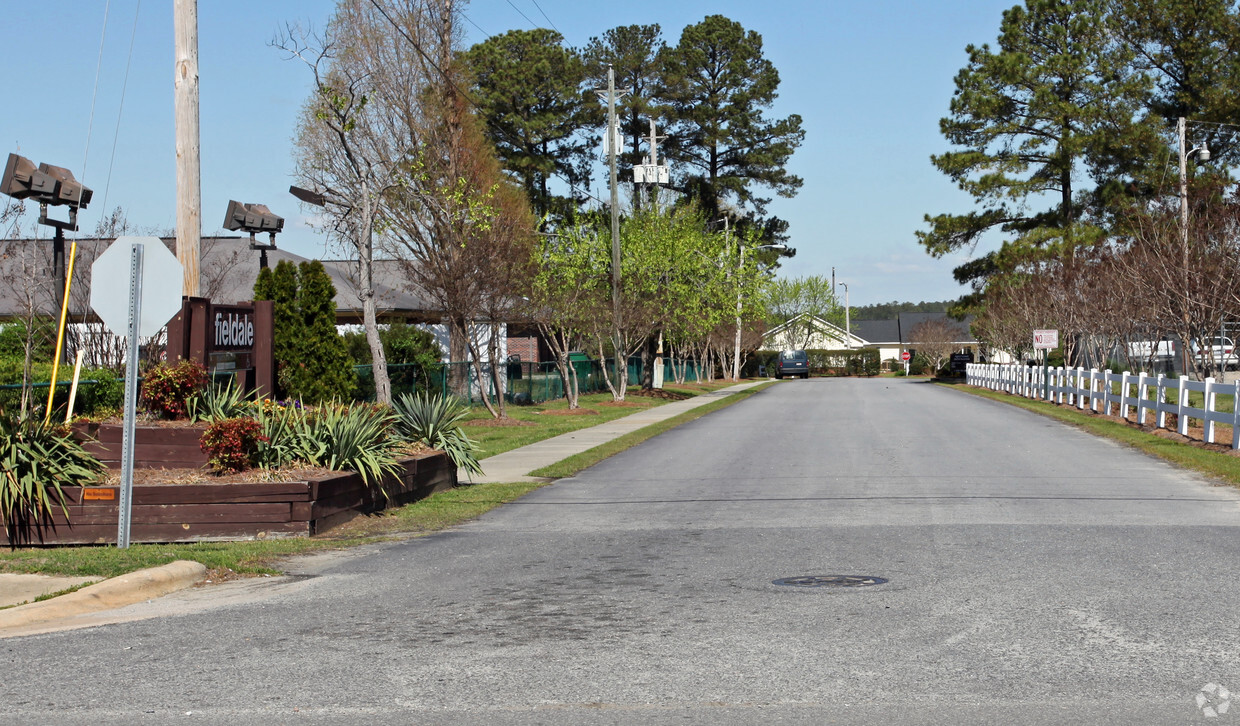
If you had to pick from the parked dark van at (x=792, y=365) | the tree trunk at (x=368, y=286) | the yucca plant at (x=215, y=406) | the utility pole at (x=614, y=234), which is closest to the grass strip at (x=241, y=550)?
the yucca plant at (x=215, y=406)

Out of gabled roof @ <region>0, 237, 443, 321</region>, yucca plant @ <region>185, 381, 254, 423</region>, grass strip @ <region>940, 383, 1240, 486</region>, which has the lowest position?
grass strip @ <region>940, 383, 1240, 486</region>

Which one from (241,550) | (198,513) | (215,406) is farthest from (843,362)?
(241,550)

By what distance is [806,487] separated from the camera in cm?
1495

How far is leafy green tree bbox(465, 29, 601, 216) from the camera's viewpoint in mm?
60000

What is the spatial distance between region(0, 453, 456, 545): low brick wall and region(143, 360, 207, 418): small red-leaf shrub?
2.28m

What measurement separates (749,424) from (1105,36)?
3552 cm

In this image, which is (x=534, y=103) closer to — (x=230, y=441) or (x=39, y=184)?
(x=39, y=184)

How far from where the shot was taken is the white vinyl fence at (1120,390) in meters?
20.5

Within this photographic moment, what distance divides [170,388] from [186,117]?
11.1ft

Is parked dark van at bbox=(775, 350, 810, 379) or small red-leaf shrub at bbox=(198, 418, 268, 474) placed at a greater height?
parked dark van at bbox=(775, 350, 810, 379)

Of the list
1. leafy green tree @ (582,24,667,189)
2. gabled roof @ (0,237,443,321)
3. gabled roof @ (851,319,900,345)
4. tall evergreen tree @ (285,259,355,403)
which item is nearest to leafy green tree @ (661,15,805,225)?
leafy green tree @ (582,24,667,189)

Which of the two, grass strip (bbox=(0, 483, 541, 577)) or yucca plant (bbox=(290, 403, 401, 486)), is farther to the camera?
yucca plant (bbox=(290, 403, 401, 486))

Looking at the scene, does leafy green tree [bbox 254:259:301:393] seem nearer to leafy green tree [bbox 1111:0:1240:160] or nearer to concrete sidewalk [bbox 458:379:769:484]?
concrete sidewalk [bbox 458:379:769:484]

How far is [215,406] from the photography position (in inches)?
513
